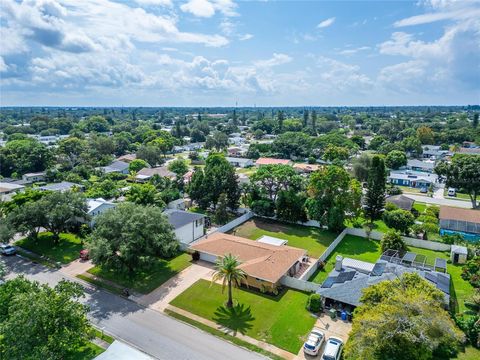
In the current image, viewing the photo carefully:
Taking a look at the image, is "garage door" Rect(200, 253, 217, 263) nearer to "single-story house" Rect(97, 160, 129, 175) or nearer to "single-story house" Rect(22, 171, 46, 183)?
"single-story house" Rect(97, 160, 129, 175)

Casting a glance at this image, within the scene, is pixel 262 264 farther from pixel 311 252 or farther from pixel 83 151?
pixel 83 151

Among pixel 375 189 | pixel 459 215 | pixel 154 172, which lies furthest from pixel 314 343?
pixel 154 172

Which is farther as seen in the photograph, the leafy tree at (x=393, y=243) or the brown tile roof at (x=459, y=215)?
the brown tile roof at (x=459, y=215)

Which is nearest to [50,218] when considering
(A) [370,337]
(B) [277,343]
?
(B) [277,343]

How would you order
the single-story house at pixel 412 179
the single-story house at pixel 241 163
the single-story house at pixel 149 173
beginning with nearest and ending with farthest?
the single-story house at pixel 412 179, the single-story house at pixel 149 173, the single-story house at pixel 241 163

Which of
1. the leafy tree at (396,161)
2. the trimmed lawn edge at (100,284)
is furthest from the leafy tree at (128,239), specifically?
the leafy tree at (396,161)

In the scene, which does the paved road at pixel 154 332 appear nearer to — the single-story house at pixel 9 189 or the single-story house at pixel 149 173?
the single-story house at pixel 9 189
